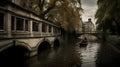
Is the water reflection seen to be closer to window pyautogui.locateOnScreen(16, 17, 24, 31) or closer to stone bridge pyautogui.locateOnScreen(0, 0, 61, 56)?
stone bridge pyautogui.locateOnScreen(0, 0, 61, 56)

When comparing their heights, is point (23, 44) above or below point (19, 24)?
below

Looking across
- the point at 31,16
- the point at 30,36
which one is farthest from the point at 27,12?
the point at 30,36

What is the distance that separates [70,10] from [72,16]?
1651 mm

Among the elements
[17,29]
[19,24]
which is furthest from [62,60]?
[19,24]

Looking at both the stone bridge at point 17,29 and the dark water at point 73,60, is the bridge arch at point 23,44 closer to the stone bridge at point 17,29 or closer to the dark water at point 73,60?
the stone bridge at point 17,29

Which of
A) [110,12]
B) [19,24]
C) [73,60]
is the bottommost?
[73,60]

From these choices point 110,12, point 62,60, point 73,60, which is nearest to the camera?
point 62,60

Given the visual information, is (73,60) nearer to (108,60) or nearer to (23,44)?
(108,60)

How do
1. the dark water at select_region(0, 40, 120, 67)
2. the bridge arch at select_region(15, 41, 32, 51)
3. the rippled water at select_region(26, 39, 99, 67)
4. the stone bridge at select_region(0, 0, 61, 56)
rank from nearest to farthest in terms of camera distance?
1. the stone bridge at select_region(0, 0, 61, 56)
2. the bridge arch at select_region(15, 41, 32, 51)
3. the dark water at select_region(0, 40, 120, 67)
4. the rippled water at select_region(26, 39, 99, 67)

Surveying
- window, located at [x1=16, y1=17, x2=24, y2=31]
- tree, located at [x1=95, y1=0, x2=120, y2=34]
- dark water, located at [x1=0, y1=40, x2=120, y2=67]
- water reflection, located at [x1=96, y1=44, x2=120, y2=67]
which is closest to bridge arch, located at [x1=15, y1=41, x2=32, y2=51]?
dark water, located at [x1=0, y1=40, x2=120, y2=67]

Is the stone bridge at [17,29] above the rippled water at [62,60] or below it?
above

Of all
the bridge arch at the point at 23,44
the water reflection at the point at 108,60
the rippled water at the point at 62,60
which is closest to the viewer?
the bridge arch at the point at 23,44

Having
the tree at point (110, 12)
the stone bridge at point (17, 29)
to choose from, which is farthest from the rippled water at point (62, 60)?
the tree at point (110, 12)

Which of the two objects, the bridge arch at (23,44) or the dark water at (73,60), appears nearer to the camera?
the bridge arch at (23,44)
